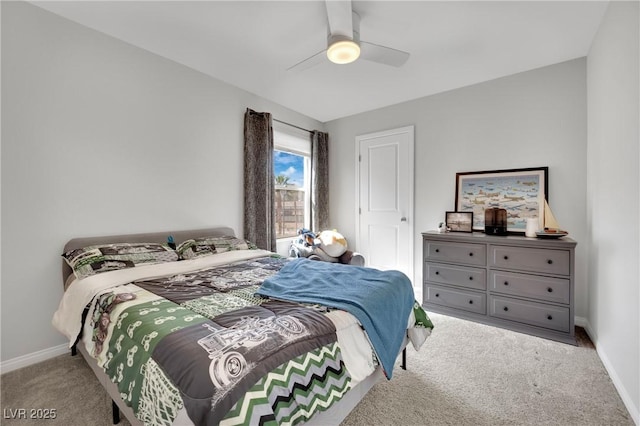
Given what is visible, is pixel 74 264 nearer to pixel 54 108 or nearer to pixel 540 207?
pixel 54 108

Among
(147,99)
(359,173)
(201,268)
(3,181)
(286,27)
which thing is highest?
(286,27)

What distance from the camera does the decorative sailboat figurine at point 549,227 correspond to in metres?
2.60

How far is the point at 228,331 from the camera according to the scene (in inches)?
46.7

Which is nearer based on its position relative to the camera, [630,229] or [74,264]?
[630,229]

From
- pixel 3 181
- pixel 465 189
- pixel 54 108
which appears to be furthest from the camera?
pixel 465 189

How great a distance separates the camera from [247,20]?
2248 millimetres

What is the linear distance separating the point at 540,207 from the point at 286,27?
3.06 m

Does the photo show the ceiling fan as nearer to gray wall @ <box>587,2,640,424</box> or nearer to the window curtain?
gray wall @ <box>587,2,640,424</box>

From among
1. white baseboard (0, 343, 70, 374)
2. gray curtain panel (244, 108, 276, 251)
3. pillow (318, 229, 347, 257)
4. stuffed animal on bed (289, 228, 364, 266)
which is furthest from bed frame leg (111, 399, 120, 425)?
pillow (318, 229, 347, 257)

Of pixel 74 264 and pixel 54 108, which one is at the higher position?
pixel 54 108

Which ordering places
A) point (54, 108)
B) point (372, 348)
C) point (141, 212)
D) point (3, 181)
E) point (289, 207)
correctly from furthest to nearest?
point (289, 207) → point (141, 212) → point (54, 108) → point (3, 181) → point (372, 348)

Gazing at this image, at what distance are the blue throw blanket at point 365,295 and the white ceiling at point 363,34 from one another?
200 centimetres

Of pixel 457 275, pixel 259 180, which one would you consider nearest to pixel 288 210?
pixel 259 180

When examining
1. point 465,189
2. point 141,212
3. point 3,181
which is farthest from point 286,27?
point 465,189
